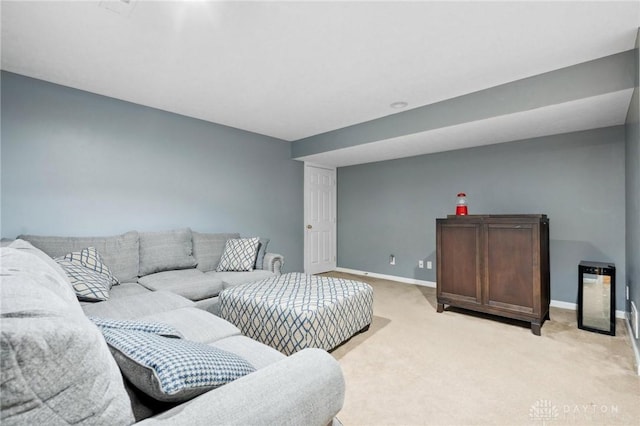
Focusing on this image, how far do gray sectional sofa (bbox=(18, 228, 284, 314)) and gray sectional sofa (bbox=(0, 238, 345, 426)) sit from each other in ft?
5.75

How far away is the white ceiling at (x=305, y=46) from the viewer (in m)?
1.80

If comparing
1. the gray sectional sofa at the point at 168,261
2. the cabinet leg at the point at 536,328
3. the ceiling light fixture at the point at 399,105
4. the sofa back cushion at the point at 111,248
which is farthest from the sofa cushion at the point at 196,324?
the ceiling light fixture at the point at 399,105

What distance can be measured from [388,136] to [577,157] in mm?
2114

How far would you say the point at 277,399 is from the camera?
84 cm

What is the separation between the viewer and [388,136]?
3656 millimetres

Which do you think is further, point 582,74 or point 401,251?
point 401,251

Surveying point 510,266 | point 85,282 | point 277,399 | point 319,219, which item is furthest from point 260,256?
point 277,399

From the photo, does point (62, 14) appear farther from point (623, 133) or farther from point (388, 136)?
point (623, 133)

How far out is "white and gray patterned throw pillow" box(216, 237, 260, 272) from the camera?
344cm

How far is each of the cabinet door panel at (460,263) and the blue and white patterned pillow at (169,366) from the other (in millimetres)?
2861

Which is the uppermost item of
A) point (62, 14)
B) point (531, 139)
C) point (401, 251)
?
point (62, 14)

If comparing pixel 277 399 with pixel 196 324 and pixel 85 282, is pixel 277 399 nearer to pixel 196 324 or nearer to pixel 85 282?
pixel 196 324

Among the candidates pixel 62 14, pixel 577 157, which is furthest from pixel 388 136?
pixel 62 14

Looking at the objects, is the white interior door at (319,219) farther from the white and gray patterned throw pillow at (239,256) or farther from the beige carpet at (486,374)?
the beige carpet at (486,374)
